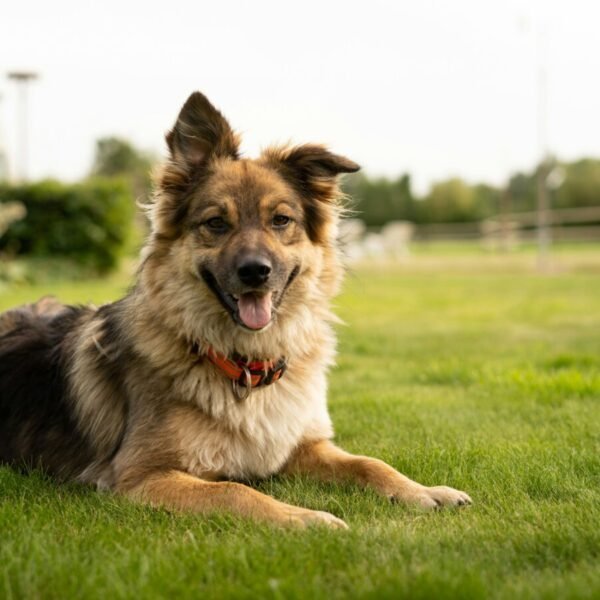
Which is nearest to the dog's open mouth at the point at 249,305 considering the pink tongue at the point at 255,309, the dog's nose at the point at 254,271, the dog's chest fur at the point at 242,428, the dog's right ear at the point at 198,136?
the pink tongue at the point at 255,309

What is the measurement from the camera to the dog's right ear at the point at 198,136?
470 cm

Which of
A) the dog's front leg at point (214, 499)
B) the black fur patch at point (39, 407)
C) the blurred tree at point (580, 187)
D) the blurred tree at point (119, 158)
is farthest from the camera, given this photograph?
the blurred tree at point (119, 158)

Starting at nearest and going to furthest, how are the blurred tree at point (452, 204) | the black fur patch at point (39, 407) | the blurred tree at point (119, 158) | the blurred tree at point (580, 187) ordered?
the black fur patch at point (39, 407), the blurred tree at point (580, 187), the blurred tree at point (452, 204), the blurred tree at point (119, 158)

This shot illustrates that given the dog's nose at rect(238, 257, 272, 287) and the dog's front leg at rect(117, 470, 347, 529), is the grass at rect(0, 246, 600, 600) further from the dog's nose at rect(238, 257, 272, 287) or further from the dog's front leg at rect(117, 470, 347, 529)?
the dog's nose at rect(238, 257, 272, 287)

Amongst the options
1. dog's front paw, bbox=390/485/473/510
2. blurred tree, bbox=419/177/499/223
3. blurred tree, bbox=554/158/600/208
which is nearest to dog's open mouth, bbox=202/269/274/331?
dog's front paw, bbox=390/485/473/510

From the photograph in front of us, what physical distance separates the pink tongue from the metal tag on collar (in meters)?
0.29

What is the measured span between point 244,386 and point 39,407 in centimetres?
149

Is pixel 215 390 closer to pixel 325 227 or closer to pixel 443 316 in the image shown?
pixel 325 227

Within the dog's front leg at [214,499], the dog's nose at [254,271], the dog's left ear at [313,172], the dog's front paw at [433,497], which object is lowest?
the dog's front paw at [433,497]

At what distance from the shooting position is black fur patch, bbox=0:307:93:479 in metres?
4.76

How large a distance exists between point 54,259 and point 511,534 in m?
23.2

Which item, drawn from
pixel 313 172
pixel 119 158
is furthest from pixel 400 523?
pixel 119 158

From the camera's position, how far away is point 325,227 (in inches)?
195

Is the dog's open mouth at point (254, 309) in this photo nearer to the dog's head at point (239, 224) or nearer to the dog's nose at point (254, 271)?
the dog's head at point (239, 224)
